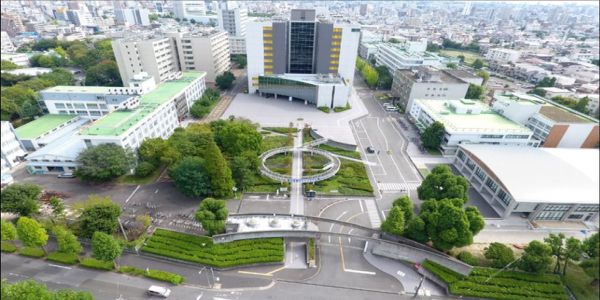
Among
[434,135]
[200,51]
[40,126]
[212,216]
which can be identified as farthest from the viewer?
[200,51]

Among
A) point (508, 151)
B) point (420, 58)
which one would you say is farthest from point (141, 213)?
point (420, 58)

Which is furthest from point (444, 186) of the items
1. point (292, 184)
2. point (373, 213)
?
point (292, 184)

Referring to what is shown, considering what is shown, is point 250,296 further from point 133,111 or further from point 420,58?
point 420,58

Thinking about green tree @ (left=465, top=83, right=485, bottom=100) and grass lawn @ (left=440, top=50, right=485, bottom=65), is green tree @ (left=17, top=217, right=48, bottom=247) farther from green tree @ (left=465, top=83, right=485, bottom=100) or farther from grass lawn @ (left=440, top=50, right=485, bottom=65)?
grass lawn @ (left=440, top=50, right=485, bottom=65)

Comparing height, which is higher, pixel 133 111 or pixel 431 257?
pixel 133 111

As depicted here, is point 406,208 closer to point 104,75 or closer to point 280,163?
point 280,163

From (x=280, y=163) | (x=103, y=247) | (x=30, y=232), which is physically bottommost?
(x=280, y=163)
